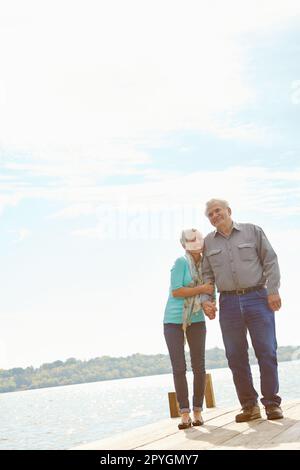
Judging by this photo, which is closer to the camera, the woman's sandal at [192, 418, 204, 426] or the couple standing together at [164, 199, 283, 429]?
the couple standing together at [164, 199, 283, 429]

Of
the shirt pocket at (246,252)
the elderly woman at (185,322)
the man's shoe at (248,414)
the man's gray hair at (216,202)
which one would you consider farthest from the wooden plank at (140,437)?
the man's gray hair at (216,202)

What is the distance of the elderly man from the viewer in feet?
24.3

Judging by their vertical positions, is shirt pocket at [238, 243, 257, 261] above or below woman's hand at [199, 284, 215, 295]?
above

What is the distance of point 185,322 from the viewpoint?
24.5 feet

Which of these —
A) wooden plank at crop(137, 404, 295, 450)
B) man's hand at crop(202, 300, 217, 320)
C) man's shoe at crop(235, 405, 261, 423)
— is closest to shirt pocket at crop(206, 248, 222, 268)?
man's hand at crop(202, 300, 217, 320)

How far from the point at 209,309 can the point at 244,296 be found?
1.19 ft

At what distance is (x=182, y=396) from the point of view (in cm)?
752

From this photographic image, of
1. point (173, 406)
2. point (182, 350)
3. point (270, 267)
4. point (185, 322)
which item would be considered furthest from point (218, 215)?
point (173, 406)

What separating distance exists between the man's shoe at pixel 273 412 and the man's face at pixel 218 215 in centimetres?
183

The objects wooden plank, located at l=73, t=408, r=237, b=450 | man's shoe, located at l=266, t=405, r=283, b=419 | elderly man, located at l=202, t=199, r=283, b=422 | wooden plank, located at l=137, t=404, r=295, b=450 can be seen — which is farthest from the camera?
elderly man, located at l=202, t=199, r=283, b=422

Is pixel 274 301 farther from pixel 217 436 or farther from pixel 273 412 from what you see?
pixel 217 436

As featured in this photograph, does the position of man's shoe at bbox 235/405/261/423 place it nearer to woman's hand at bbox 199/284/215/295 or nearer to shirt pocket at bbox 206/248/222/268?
woman's hand at bbox 199/284/215/295
